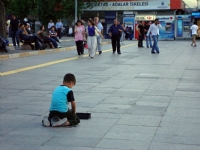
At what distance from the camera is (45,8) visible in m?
49.7

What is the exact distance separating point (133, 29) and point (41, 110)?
4027cm

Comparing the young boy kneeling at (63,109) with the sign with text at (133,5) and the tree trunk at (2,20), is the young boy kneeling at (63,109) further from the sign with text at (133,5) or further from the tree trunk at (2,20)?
the sign with text at (133,5)

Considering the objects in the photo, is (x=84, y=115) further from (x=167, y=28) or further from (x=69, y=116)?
(x=167, y=28)

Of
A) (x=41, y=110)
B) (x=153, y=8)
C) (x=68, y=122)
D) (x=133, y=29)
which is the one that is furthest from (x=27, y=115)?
(x=153, y=8)

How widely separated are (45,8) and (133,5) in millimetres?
10135

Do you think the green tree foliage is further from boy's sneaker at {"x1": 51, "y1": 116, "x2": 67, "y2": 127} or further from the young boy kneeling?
boy's sneaker at {"x1": 51, "y1": 116, "x2": 67, "y2": 127}

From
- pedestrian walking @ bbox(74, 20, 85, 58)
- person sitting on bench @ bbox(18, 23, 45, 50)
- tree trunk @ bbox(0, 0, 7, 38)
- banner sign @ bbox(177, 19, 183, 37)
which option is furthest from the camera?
banner sign @ bbox(177, 19, 183, 37)

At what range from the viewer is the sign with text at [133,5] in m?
51.2

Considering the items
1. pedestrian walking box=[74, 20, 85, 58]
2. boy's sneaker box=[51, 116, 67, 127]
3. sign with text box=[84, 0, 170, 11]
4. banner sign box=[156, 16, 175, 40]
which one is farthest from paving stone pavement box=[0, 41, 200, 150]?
sign with text box=[84, 0, 170, 11]

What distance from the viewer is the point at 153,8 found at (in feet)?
169

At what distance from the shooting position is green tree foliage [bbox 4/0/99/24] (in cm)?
4891

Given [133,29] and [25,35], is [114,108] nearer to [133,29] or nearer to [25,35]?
[25,35]

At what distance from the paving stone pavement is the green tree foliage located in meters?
35.5

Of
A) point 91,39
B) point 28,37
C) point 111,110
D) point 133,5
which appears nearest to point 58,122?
point 111,110
